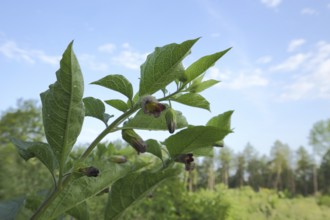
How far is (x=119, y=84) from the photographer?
0.66 metres

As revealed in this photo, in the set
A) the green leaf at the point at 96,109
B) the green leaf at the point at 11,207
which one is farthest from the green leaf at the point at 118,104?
the green leaf at the point at 11,207

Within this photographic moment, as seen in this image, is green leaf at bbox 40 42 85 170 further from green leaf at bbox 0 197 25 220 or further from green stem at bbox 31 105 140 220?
green leaf at bbox 0 197 25 220

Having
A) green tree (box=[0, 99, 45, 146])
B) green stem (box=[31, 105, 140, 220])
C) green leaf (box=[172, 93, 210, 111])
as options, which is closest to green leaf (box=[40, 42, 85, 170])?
green stem (box=[31, 105, 140, 220])

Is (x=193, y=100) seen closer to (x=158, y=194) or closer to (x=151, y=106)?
(x=151, y=106)

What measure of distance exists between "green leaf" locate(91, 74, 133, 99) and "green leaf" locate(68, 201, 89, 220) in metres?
0.23

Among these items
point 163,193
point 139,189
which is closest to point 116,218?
point 139,189

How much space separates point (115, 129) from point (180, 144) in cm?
12

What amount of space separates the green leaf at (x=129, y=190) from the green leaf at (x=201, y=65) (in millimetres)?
208

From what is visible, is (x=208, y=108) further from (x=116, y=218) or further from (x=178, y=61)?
(x=116, y=218)

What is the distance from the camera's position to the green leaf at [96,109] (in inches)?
28.1

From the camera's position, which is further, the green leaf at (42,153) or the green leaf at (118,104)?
the green leaf at (118,104)

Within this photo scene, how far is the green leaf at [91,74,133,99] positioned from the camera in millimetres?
654

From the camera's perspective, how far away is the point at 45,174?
29.3 feet

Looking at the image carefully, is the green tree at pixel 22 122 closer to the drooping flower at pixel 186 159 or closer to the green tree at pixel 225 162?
the drooping flower at pixel 186 159
